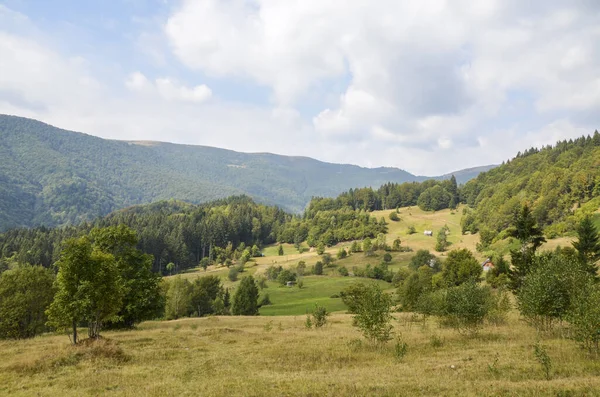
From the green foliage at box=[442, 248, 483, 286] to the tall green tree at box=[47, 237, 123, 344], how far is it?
7517 cm

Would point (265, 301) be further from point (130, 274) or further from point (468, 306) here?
point (468, 306)

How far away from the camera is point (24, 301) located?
158 ft

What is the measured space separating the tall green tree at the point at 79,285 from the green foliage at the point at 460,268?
247ft

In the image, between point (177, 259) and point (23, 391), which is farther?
point (177, 259)

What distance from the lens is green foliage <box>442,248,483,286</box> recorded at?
88594 mm

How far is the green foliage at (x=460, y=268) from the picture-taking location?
88.6m

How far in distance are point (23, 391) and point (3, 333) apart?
37.3m

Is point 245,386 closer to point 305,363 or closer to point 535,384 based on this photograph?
point 305,363

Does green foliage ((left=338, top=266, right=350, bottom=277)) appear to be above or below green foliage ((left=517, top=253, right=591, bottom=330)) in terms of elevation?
below

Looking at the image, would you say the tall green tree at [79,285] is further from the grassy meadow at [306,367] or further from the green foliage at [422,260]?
the green foliage at [422,260]

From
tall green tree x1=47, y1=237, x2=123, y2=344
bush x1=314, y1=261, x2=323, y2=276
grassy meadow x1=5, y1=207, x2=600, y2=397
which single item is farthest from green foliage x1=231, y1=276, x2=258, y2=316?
bush x1=314, y1=261, x2=323, y2=276

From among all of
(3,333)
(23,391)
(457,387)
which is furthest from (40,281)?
(457,387)

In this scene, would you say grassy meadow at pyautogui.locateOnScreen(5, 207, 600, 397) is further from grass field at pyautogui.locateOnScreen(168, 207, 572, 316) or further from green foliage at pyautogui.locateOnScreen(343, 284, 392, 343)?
grass field at pyautogui.locateOnScreen(168, 207, 572, 316)

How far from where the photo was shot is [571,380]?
58.3 ft
